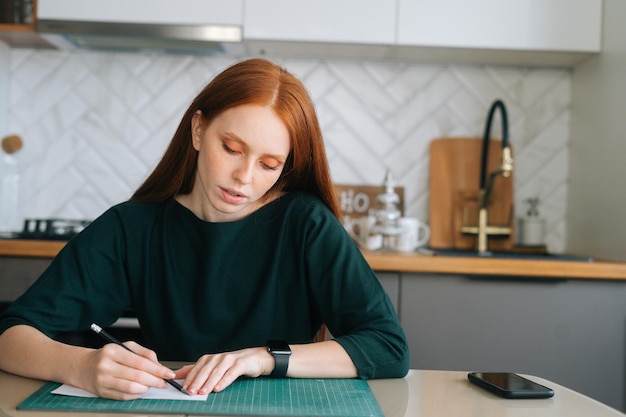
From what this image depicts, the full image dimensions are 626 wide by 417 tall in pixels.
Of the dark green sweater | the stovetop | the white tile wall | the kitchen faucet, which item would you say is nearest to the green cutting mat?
the dark green sweater

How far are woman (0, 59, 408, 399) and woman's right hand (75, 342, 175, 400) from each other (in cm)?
23

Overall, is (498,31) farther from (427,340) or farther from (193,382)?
(193,382)

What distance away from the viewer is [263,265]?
1.46 m

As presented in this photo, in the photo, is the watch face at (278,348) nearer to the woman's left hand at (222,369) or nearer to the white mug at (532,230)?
the woman's left hand at (222,369)

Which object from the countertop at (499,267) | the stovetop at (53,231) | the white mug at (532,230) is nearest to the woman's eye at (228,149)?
the countertop at (499,267)

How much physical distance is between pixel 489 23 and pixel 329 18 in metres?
0.56

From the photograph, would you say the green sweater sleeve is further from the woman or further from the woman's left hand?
the woman's left hand

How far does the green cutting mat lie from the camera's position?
883mm

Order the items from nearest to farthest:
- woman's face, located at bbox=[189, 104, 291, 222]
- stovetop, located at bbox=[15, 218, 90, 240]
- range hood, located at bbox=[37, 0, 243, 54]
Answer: woman's face, located at bbox=[189, 104, 291, 222], stovetop, located at bbox=[15, 218, 90, 240], range hood, located at bbox=[37, 0, 243, 54]

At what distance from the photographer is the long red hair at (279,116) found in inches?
52.3

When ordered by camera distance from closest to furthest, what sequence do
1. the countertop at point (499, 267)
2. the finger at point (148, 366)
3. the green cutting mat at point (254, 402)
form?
the green cutting mat at point (254, 402) < the finger at point (148, 366) < the countertop at point (499, 267)

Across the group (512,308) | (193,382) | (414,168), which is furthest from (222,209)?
(414,168)

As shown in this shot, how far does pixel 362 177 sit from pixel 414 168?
0.21 metres

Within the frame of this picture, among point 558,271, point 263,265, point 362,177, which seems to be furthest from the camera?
point 362,177
